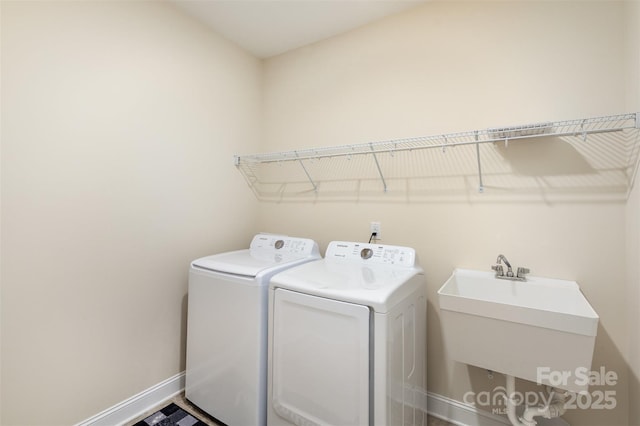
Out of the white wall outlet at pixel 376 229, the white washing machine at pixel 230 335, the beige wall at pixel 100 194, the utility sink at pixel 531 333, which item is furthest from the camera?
the white wall outlet at pixel 376 229

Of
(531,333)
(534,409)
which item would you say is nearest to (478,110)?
(531,333)

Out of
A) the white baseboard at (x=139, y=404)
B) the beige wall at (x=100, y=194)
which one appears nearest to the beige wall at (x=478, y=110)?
the beige wall at (x=100, y=194)

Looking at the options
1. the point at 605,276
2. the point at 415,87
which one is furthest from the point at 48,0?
the point at 605,276

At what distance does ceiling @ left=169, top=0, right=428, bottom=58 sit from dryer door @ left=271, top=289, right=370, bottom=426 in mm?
1863

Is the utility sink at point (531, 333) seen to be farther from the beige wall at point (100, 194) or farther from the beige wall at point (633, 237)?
the beige wall at point (100, 194)

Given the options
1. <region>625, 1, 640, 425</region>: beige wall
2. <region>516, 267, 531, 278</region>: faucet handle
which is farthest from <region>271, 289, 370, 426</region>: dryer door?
<region>625, 1, 640, 425</region>: beige wall

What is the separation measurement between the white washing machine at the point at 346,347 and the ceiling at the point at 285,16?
1.73m

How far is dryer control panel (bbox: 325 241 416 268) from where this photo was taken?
67.0 inches

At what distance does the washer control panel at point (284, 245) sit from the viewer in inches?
80.0

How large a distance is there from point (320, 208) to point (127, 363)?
1603 mm

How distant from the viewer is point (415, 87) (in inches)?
74.8

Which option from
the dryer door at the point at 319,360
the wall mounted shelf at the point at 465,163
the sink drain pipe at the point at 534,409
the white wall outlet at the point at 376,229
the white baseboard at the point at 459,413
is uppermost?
the wall mounted shelf at the point at 465,163

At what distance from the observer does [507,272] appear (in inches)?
61.4

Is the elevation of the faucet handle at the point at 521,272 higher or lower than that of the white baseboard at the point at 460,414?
higher
